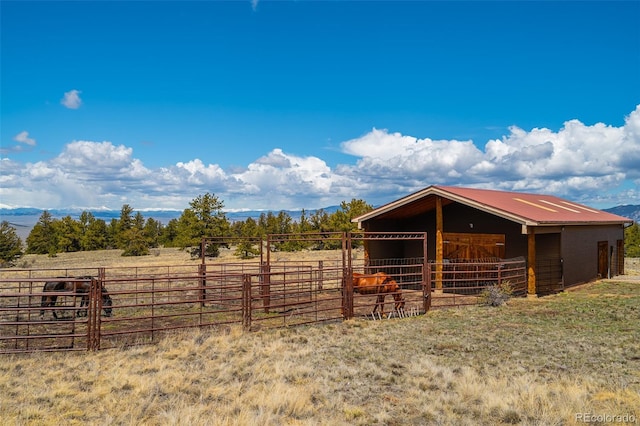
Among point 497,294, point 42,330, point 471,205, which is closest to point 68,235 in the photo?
point 42,330

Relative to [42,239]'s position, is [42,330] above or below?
below

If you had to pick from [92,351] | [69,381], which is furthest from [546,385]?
[92,351]

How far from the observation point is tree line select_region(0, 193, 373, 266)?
4216cm

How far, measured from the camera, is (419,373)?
8156mm

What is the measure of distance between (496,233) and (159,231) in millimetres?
62440

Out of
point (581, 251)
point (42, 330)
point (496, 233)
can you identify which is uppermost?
point (496, 233)

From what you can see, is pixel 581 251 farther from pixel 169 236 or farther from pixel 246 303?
pixel 169 236

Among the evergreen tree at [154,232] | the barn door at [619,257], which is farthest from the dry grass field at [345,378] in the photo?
the evergreen tree at [154,232]

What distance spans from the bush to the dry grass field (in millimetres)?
3251

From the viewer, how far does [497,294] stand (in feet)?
50.9

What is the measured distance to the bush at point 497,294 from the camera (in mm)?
15438

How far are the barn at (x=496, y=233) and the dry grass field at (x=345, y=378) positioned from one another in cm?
658

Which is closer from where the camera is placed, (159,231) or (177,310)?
(177,310)

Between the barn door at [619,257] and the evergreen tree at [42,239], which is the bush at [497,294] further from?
the evergreen tree at [42,239]
